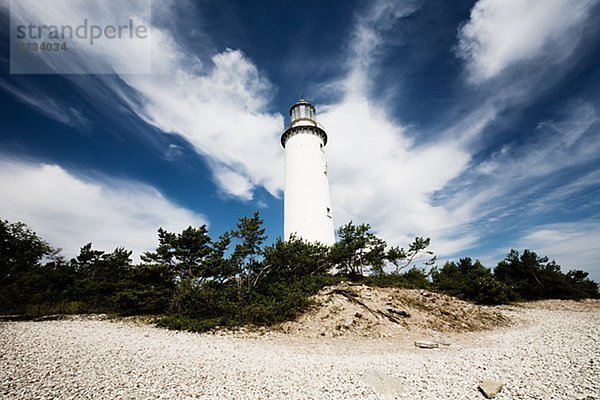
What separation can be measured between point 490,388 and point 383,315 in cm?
668

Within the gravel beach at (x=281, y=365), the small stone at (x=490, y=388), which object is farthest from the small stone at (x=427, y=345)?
the small stone at (x=490, y=388)

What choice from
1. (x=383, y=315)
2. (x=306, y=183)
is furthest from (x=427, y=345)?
(x=306, y=183)

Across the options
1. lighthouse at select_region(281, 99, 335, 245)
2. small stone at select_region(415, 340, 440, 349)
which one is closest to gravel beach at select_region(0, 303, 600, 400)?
small stone at select_region(415, 340, 440, 349)

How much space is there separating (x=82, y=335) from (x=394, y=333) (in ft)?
38.1

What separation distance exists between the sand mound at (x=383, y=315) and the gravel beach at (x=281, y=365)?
930mm

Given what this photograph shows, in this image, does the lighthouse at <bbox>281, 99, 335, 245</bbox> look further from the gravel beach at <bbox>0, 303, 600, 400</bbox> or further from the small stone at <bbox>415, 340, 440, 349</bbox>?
the small stone at <bbox>415, 340, 440, 349</bbox>

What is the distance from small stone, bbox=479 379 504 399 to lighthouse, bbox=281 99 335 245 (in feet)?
A: 43.2

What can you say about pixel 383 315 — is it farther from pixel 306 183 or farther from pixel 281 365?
pixel 306 183

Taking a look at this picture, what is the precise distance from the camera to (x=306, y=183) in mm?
19406

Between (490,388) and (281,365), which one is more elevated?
(490,388)

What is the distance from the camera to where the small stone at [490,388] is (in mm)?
4719

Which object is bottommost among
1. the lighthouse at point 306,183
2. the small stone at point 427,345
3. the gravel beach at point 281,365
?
the small stone at point 427,345

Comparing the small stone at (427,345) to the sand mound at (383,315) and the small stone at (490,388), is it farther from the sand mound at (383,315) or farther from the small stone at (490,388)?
the small stone at (490,388)

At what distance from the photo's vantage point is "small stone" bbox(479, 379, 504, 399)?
4.72 metres
